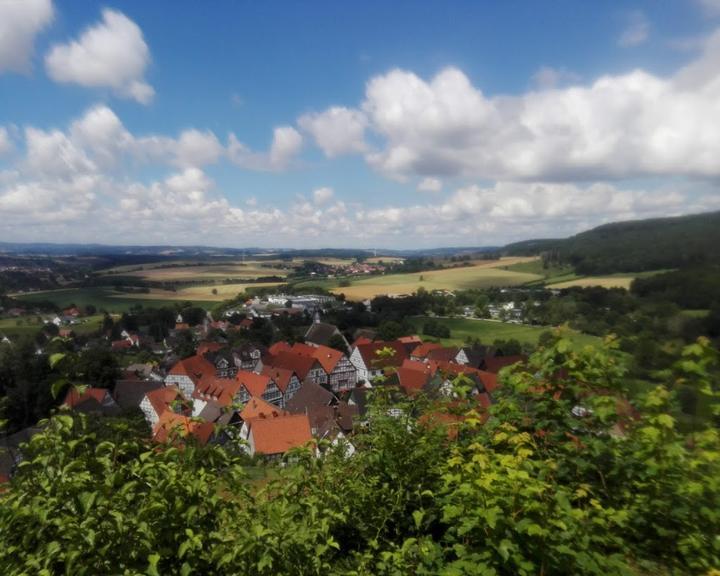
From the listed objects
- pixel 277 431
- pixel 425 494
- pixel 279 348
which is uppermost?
pixel 425 494

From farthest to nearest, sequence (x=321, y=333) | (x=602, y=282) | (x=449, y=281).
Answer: (x=449, y=281)
(x=321, y=333)
(x=602, y=282)

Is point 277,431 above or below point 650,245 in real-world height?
below

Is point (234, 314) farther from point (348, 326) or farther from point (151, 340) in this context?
point (348, 326)

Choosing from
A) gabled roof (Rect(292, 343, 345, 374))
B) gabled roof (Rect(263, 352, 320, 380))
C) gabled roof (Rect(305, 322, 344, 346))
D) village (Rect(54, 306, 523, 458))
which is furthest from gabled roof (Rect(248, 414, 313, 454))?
gabled roof (Rect(305, 322, 344, 346))

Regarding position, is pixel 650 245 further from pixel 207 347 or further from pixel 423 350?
pixel 207 347

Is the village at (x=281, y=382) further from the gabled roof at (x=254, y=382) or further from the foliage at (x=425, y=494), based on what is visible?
the foliage at (x=425, y=494)

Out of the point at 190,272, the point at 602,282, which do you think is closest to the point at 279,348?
the point at 602,282

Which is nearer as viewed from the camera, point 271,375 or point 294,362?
point 271,375
